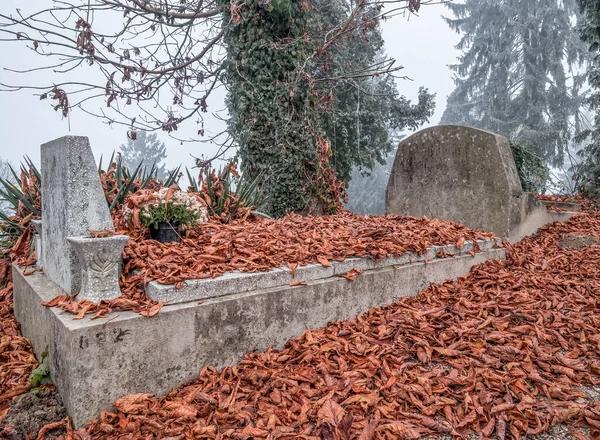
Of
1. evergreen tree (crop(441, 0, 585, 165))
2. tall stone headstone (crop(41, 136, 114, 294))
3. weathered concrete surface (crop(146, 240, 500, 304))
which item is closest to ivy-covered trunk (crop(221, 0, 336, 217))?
weathered concrete surface (crop(146, 240, 500, 304))

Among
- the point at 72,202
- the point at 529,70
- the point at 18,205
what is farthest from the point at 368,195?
the point at 72,202

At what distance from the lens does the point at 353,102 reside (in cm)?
991

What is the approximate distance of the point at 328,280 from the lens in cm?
288

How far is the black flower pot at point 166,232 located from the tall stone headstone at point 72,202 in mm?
580

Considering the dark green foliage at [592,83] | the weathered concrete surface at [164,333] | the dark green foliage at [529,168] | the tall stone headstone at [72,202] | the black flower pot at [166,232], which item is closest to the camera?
the weathered concrete surface at [164,333]

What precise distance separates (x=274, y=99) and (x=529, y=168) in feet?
18.8

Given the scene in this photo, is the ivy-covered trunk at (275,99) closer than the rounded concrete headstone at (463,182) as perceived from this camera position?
No

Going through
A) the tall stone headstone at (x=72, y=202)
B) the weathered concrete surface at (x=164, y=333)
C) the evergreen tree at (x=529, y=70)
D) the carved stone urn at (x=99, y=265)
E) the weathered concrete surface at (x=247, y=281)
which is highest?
the evergreen tree at (x=529, y=70)

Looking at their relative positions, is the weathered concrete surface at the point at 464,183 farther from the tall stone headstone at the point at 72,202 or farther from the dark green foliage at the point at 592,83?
the tall stone headstone at the point at 72,202

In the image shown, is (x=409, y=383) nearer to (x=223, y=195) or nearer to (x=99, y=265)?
(x=99, y=265)

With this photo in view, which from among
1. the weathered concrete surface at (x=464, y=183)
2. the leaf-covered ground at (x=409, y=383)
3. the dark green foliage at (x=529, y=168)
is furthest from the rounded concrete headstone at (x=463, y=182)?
the dark green foliage at (x=529, y=168)

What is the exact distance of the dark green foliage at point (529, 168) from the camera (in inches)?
305

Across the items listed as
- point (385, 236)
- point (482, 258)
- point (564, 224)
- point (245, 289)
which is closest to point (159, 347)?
point (245, 289)

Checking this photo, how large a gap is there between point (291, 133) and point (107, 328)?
409 centimetres
